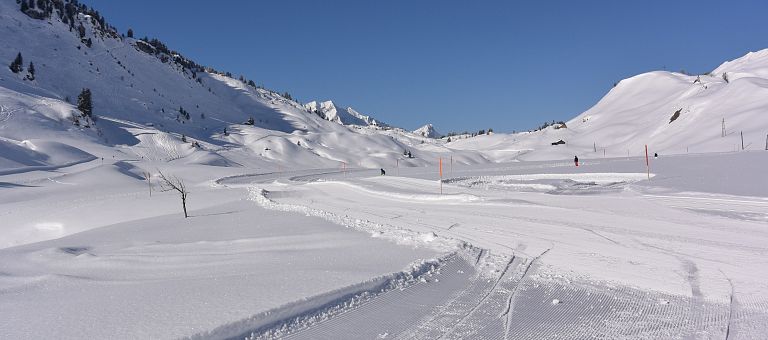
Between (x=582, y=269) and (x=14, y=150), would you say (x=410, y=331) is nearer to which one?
(x=582, y=269)

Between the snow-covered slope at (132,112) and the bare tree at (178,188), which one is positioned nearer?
the bare tree at (178,188)

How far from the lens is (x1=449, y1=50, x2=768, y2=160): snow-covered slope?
74812 millimetres

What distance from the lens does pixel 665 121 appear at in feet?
317

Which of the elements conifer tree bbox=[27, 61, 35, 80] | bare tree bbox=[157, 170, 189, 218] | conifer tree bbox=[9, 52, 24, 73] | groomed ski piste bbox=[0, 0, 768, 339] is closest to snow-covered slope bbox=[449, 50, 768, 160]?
groomed ski piste bbox=[0, 0, 768, 339]

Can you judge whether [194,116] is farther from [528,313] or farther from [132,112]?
[528,313]

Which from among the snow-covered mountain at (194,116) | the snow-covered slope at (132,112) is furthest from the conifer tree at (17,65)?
the snow-covered slope at (132,112)

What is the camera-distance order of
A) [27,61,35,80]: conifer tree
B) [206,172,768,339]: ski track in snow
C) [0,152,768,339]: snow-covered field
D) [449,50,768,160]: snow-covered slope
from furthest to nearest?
[449,50,768,160]: snow-covered slope, [27,61,35,80]: conifer tree, [0,152,768,339]: snow-covered field, [206,172,768,339]: ski track in snow

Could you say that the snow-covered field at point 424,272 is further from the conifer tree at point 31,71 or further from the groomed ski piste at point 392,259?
the conifer tree at point 31,71

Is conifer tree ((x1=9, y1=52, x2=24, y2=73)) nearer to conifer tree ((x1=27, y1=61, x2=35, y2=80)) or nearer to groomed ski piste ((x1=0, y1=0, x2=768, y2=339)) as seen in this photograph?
conifer tree ((x1=27, y1=61, x2=35, y2=80))

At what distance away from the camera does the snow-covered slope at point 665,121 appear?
7481cm

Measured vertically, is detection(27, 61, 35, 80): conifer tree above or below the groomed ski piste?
above

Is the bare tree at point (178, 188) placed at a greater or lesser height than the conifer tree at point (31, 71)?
lesser

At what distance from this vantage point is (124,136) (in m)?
63.2

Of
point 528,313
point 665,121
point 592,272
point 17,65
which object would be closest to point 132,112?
point 17,65
